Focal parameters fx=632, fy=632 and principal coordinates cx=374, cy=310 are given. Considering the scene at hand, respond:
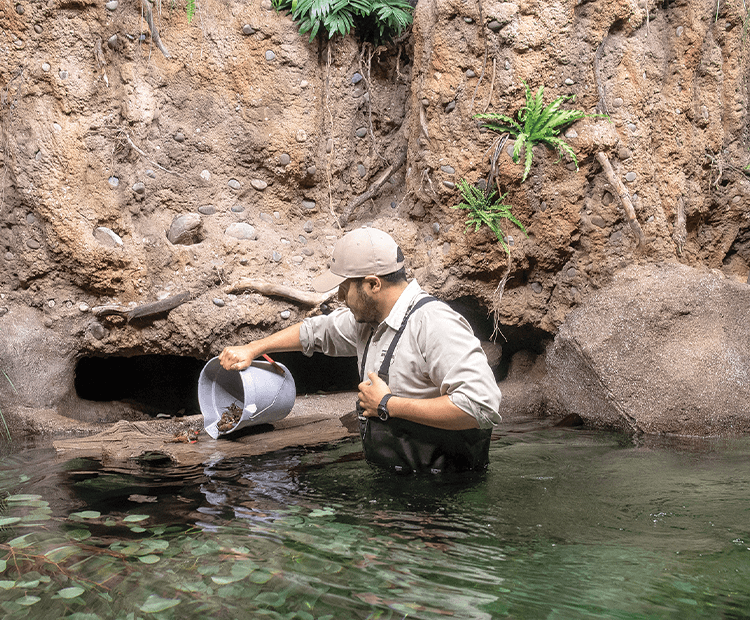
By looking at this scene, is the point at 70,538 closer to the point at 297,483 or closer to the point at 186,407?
the point at 297,483

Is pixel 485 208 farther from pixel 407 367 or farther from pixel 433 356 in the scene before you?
pixel 433 356

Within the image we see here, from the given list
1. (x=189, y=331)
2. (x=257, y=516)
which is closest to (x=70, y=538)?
(x=257, y=516)

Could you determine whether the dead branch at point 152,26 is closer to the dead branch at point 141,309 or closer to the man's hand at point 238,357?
the dead branch at point 141,309

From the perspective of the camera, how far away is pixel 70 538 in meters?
2.85

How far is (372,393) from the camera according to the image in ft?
12.0

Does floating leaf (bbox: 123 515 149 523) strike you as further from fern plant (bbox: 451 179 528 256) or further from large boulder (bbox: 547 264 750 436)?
fern plant (bbox: 451 179 528 256)

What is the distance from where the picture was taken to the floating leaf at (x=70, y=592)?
2.33 metres

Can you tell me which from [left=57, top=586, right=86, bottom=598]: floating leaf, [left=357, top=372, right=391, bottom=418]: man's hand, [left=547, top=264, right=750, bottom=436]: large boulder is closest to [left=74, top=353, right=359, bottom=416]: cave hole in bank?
[left=547, top=264, right=750, bottom=436]: large boulder

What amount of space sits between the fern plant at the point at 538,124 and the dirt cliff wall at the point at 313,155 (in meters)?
0.12

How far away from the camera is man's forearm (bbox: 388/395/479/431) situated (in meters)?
3.37

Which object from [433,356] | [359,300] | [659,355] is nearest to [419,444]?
[433,356]

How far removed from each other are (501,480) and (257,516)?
1.52 m

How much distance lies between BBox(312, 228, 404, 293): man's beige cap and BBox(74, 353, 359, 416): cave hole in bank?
363 cm

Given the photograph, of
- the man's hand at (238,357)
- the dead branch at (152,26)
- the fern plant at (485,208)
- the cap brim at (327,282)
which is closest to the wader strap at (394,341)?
the cap brim at (327,282)
